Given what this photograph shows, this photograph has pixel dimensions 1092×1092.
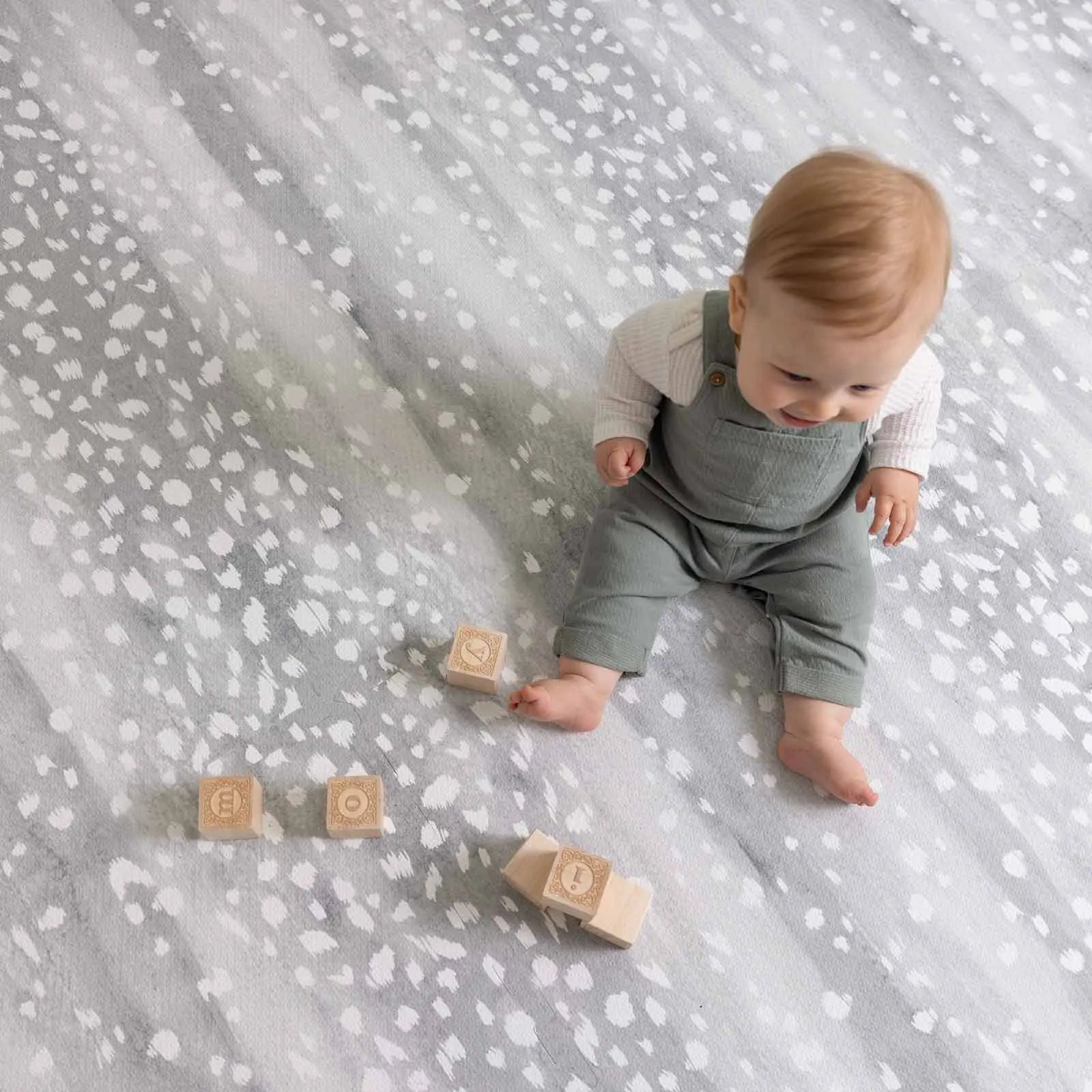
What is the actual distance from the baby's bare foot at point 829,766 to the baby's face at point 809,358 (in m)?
0.30

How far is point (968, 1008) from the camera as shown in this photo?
3.06 ft

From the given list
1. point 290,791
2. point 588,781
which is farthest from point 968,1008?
point 290,791

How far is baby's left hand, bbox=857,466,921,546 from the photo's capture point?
0.95 metres

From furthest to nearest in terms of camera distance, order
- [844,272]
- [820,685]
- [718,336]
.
Result: 1. [820,685]
2. [718,336]
3. [844,272]

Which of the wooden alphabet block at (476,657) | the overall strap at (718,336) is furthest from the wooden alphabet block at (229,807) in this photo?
the overall strap at (718,336)

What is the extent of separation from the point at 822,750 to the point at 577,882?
251 mm

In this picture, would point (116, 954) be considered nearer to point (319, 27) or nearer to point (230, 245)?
point (230, 245)

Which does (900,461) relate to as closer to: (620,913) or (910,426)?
(910,426)

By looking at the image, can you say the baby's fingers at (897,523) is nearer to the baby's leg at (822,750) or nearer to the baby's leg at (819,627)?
the baby's leg at (819,627)

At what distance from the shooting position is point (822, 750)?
976mm

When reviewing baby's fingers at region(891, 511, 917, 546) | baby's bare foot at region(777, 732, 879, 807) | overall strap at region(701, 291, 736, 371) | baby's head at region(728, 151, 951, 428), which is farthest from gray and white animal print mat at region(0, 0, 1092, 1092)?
baby's head at region(728, 151, 951, 428)

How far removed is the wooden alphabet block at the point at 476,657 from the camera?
969mm

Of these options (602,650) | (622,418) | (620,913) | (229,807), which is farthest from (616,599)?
(229,807)

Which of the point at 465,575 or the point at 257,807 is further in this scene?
the point at 465,575
